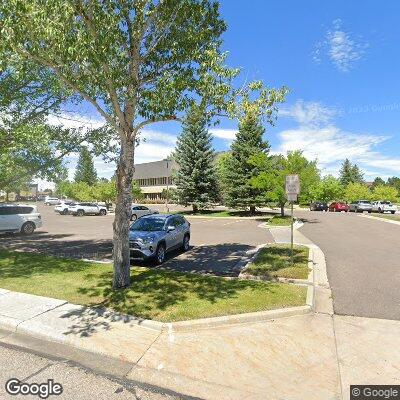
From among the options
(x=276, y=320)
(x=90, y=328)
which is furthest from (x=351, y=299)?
(x=90, y=328)

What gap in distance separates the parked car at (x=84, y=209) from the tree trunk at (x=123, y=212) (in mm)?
33571

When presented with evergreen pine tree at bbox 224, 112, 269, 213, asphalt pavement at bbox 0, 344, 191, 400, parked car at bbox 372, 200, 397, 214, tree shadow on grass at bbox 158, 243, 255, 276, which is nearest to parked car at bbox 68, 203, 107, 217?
evergreen pine tree at bbox 224, 112, 269, 213

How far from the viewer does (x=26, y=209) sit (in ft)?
68.5

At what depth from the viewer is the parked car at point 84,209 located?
129 feet

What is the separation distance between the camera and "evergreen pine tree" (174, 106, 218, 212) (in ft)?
128

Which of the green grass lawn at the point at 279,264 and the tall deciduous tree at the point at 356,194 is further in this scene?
the tall deciduous tree at the point at 356,194

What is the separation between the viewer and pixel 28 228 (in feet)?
67.8

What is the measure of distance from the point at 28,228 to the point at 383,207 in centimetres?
4169

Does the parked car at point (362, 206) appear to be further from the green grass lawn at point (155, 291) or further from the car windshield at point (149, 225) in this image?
the green grass lawn at point (155, 291)

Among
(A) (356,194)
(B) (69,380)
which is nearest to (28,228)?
(B) (69,380)

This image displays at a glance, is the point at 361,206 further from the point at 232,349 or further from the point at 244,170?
the point at 232,349

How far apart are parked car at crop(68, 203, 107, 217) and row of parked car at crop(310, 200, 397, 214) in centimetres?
3214

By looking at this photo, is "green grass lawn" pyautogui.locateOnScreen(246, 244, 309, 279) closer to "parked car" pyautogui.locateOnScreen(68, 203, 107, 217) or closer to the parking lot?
the parking lot

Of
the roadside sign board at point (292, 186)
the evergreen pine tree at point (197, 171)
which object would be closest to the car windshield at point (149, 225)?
the roadside sign board at point (292, 186)
